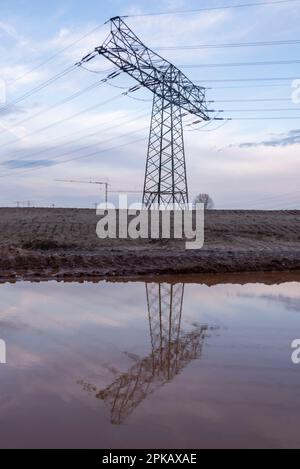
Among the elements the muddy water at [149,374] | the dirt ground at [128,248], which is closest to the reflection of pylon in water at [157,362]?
the muddy water at [149,374]

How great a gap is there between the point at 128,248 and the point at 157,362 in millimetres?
13510

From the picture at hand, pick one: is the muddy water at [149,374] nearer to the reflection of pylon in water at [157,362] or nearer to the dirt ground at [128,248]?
the reflection of pylon in water at [157,362]

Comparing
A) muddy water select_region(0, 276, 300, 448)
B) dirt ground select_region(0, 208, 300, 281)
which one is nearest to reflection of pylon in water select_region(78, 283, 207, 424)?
muddy water select_region(0, 276, 300, 448)

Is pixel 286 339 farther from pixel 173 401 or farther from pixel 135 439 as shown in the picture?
pixel 135 439

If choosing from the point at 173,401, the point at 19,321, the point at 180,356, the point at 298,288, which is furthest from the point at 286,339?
the point at 298,288

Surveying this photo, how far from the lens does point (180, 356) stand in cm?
722

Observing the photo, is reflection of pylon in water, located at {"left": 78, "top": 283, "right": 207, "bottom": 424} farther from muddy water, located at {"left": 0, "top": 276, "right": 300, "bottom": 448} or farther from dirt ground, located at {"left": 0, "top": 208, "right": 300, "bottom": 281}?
dirt ground, located at {"left": 0, "top": 208, "right": 300, "bottom": 281}

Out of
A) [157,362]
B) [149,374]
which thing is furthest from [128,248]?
[149,374]

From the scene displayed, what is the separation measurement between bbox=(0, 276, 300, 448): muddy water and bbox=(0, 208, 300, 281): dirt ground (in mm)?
5258

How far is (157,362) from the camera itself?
689 centimetres

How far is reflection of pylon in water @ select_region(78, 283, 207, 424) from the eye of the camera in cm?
545

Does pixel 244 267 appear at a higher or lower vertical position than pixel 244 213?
lower

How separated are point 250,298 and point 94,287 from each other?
174 inches

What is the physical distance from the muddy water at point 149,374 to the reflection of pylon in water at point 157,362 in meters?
0.02
